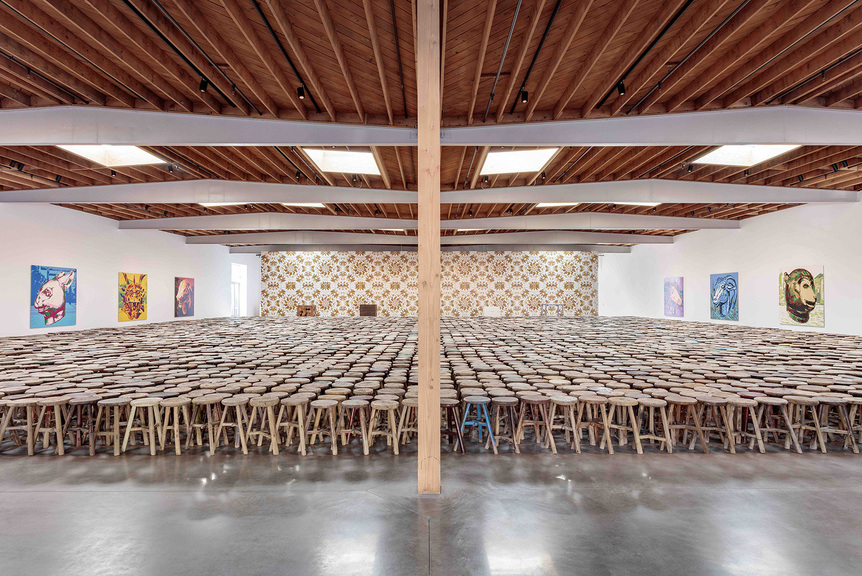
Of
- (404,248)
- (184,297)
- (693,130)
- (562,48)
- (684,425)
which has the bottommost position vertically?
(684,425)

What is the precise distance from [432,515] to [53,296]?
14.4 meters

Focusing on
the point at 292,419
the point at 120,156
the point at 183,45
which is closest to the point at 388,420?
the point at 292,419

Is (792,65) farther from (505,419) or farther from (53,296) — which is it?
(53,296)

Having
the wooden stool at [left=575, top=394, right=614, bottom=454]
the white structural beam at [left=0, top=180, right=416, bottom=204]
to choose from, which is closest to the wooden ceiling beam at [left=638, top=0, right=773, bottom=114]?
the wooden stool at [left=575, top=394, right=614, bottom=454]

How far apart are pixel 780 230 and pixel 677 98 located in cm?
1012

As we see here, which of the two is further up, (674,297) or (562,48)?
(562,48)

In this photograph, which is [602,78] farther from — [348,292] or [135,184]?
[348,292]

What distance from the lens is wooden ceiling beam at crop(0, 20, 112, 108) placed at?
16.8 ft

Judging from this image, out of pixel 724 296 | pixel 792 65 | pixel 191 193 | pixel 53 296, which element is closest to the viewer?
pixel 792 65

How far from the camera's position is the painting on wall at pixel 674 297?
19234 millimetres

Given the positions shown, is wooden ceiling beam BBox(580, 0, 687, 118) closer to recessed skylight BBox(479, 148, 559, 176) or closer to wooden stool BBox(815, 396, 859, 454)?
recessed skylight BBox(479, 148, 559, 176)

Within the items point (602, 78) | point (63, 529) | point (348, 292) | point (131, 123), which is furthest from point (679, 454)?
point (348, 292)

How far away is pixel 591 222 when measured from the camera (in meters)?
15.3

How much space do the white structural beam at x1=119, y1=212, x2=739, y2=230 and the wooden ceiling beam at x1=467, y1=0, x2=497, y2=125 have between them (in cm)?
797
